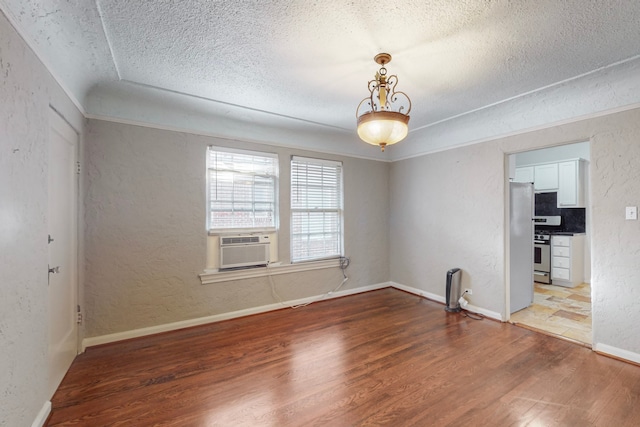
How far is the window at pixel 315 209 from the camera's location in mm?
4043

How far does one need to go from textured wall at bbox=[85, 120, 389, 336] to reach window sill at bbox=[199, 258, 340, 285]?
0.08 m

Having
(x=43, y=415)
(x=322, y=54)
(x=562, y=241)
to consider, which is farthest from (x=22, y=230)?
(x=562, y=241)

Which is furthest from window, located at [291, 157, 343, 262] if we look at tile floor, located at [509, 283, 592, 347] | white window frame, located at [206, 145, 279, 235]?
tile floor, located at [509, 283, 592, 347]

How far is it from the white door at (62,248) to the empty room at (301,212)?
3 centimetres

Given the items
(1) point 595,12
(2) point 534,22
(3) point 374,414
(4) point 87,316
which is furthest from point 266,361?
(1) point 595,12

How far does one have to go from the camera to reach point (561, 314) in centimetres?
356

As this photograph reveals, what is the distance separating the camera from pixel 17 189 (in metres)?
1.49

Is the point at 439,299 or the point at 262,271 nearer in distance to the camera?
the point at 262,271

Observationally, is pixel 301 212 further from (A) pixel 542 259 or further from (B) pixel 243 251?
(A) pixel 542 259

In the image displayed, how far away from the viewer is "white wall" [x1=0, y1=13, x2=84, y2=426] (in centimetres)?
136

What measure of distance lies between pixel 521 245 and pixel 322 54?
3.45 metres

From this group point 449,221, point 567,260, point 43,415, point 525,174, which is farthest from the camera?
point 525,174

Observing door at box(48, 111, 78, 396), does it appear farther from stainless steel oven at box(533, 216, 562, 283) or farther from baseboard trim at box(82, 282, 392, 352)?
stainless steel oven at box(533, 216, 562, 283)

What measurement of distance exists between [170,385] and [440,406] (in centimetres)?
199
